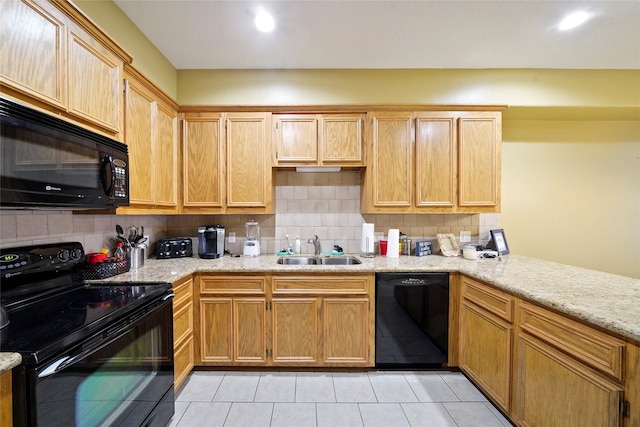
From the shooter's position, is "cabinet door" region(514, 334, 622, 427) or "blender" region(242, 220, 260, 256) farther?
"blender" region(242, 220, 260, 256)

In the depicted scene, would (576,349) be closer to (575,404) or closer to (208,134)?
(575,404)

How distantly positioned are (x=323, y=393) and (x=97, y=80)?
2.51 metres

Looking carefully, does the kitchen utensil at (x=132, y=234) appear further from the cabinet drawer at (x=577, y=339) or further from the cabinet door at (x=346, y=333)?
the cabinet drawer at (x=577, y=339)

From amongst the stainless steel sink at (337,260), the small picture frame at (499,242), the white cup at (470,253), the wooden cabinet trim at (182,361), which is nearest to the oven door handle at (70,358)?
the wooden cabinet trim at (182,361)

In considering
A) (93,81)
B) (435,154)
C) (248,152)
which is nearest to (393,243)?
(435,154)

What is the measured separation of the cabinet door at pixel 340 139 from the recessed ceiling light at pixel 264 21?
804 mm

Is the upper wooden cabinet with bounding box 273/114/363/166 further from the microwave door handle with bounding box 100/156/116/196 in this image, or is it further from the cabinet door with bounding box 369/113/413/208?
the microwave door handle with bounding box 100/156/116/196

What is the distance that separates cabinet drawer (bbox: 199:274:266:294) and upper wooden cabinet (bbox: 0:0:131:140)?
122 centimetres

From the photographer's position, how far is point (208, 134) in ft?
8.17

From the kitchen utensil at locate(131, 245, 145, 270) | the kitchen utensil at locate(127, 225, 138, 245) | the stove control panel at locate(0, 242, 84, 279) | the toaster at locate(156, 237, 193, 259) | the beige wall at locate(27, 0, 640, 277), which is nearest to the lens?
the stove control panel at locate(0, 242, 84, 279)

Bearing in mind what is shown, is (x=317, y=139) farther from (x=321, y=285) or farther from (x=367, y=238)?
(x=321, y=285)

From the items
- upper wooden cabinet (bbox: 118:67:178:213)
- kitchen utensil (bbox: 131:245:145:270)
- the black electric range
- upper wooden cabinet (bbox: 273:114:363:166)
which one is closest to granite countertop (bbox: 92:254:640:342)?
kitchen utensil (bbox: 131:245:145:270)

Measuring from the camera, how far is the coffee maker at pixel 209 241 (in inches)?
96.3

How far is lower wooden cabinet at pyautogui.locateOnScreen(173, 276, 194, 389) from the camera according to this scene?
1859 mm
